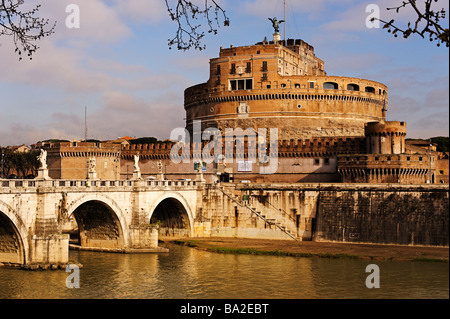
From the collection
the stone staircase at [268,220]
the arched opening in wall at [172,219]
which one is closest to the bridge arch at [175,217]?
the arched opening in wall at [172,219]

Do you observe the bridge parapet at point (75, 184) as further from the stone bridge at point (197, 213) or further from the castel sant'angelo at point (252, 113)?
the castel sant'angelo at point (252, 113)

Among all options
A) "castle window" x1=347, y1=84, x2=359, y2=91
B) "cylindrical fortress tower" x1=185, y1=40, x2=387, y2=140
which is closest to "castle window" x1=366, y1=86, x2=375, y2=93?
"cylindrical fortress tower" x1=185, y1=40, x2=387, y2=140

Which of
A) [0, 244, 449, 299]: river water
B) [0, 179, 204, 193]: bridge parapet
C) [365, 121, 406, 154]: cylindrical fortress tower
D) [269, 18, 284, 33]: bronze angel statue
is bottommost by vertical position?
[0, 244, 449, 299]: river water

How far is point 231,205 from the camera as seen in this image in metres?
50.8

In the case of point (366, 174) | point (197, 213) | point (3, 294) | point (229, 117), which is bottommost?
point (3, 294)

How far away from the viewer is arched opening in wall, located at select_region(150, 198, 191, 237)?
50.1 meters

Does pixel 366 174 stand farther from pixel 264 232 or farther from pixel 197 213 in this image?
pixel 197 213

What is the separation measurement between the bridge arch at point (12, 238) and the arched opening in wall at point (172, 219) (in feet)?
57.5

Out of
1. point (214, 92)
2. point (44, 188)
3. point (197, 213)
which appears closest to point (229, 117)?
point (214, 92)

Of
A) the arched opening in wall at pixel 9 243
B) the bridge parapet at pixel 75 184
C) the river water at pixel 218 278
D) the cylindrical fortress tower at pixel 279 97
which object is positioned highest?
the cylindrical fortress tower at pixel 279 97

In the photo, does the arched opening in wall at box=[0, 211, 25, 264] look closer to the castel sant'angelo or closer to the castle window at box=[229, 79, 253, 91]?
the castel sant'angelo

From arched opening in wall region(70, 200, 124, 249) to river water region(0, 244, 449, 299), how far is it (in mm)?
2379

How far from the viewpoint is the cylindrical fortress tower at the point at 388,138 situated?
55219 mm
